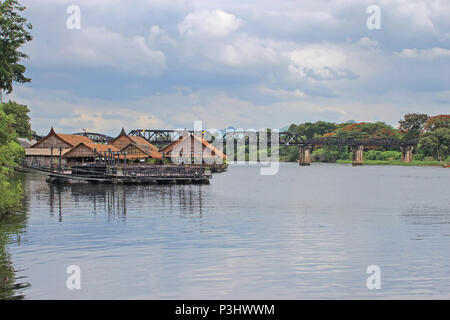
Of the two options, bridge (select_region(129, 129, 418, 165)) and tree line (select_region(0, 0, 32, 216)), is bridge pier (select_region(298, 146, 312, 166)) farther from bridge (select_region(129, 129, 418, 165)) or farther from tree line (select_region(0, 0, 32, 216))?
Answer: tree line (select_region(0, 0, 32, 216))

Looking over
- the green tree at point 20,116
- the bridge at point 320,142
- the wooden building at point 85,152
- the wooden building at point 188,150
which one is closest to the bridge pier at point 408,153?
the bridge at point 320,142

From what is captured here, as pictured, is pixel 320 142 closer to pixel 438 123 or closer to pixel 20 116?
pixel 438 123

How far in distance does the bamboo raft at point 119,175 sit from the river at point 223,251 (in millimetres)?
22093

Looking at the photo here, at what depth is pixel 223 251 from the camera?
21.5 metres

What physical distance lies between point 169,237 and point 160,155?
237 ft

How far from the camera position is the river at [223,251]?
16.0 metres

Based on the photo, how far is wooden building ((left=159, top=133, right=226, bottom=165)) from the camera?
95.4 m

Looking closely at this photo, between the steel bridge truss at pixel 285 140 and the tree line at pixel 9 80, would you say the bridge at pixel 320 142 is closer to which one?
the steel bridge truss at pixel 285 140

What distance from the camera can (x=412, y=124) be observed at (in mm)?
159750

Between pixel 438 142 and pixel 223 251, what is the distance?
118294 millimetres

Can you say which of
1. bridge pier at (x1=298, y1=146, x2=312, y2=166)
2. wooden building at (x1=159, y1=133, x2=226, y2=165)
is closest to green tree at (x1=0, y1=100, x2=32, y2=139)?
wooden building at (x1=159, y1=133, x2=226, y2=165)

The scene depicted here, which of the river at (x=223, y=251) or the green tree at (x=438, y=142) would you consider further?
the green tree at (x=438, y=142)

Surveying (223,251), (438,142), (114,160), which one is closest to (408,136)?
(438,142)

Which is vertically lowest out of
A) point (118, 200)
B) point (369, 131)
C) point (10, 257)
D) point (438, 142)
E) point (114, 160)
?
point (10, 257)
